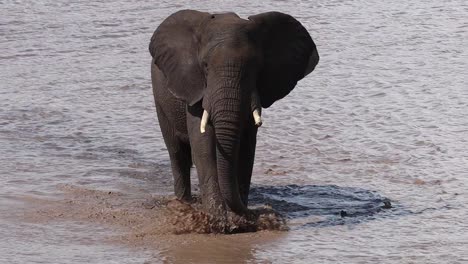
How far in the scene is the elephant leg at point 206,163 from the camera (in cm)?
1052

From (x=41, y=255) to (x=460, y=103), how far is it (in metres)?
7.06

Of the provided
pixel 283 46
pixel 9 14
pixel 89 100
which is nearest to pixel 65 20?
pixel 9 14

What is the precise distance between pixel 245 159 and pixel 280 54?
92cm

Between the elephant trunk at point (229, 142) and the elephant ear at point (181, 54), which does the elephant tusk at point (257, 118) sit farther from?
the elephant ear at point (181, 54)

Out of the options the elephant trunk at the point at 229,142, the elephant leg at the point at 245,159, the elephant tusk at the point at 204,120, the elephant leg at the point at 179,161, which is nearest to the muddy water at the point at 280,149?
the elephant leg at the point at 179,161

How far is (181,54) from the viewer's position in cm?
1077

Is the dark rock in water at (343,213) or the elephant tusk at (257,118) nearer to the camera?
the elephant tusk at (257,118)

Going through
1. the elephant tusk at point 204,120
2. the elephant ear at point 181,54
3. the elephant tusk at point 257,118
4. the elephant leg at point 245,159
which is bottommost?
the elephant leg at point 245,159

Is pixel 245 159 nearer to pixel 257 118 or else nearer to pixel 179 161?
pixel 257 118

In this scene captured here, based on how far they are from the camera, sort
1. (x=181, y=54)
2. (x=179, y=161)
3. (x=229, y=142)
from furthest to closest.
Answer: (x=179, y=161)
(x=181, y=54)
(x=229, y=142)

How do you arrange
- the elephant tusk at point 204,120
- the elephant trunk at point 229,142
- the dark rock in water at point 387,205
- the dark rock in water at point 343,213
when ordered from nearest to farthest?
the elephant trunk at point 229,142
the elephant tusk at point 204,120
the dark rock in water at point 343,213
the dark rock in water at point 387,205

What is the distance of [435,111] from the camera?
49.6ft

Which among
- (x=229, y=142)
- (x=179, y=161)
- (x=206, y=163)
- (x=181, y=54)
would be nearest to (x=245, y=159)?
(x=206, y=163)

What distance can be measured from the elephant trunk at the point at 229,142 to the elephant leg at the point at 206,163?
0.42 ft
